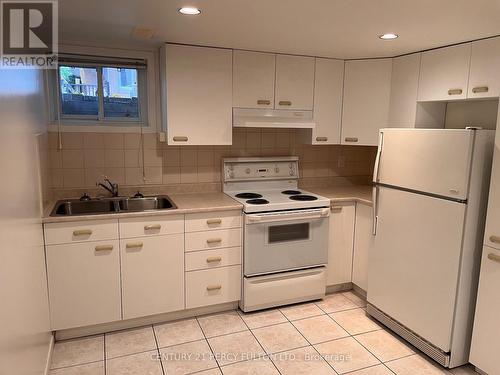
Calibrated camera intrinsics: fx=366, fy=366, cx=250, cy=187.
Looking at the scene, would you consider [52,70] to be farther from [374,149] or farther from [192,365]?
[374,149]

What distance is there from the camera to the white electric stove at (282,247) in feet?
9.50

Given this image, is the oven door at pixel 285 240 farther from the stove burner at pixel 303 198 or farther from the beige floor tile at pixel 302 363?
the beige floor tile at pixel 302 363

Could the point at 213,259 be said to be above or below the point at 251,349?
above

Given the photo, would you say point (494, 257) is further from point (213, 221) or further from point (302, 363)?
point (213, 221)

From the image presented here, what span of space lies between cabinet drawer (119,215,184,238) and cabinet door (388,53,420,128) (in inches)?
80.5

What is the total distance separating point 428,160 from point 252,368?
1.74 metres

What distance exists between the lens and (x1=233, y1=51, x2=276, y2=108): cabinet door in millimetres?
3016

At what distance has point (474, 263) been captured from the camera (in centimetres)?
226

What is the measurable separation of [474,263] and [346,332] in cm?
104

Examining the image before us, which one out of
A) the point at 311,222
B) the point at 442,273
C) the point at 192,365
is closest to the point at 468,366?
the point at 442,273

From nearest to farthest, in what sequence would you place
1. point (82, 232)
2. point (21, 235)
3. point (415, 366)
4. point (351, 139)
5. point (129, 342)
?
point (21, 235) < point (415, 366) < point (82, 232) < point (129, 342) < point (351, 139)

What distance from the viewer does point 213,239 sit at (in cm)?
285

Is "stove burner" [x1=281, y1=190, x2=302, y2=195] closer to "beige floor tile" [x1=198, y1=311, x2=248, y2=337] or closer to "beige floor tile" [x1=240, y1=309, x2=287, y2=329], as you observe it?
"beige floor tile" [x1=240, y1=309, x2=287, y2=329]
